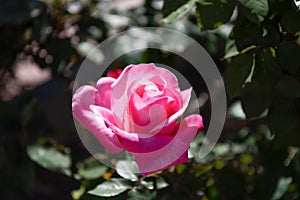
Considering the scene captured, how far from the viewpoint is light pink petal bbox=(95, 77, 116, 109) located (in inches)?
37.0

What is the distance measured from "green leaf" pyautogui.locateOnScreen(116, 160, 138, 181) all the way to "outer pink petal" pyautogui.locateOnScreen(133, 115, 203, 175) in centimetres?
22

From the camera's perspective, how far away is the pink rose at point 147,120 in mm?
866

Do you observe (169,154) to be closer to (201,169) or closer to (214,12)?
(214,12)

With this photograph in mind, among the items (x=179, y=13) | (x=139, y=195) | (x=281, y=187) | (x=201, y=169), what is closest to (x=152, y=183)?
(x=139, y=195)

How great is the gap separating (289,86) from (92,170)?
0.48 metres

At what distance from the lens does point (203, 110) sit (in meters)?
1.65

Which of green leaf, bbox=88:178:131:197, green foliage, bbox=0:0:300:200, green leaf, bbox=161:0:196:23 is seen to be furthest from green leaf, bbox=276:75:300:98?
green leaf, bbox=88:178:131:197

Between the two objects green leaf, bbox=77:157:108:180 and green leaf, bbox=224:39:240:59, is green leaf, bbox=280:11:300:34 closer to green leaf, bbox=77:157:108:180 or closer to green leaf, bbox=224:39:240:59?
green leaf, bbox=224:39:240:59

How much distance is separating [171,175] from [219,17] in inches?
13.3

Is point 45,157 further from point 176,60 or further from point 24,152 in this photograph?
point 176,60

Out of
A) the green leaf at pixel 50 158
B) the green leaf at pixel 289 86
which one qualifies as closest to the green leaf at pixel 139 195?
the green leaf at pixel 289 86

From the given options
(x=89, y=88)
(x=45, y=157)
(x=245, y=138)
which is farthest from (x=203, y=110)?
(x=89, y=88)

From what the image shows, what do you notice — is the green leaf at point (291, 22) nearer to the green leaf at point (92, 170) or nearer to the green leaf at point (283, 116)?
the green leaf at point (283, 116)

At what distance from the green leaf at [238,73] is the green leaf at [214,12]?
8cm
